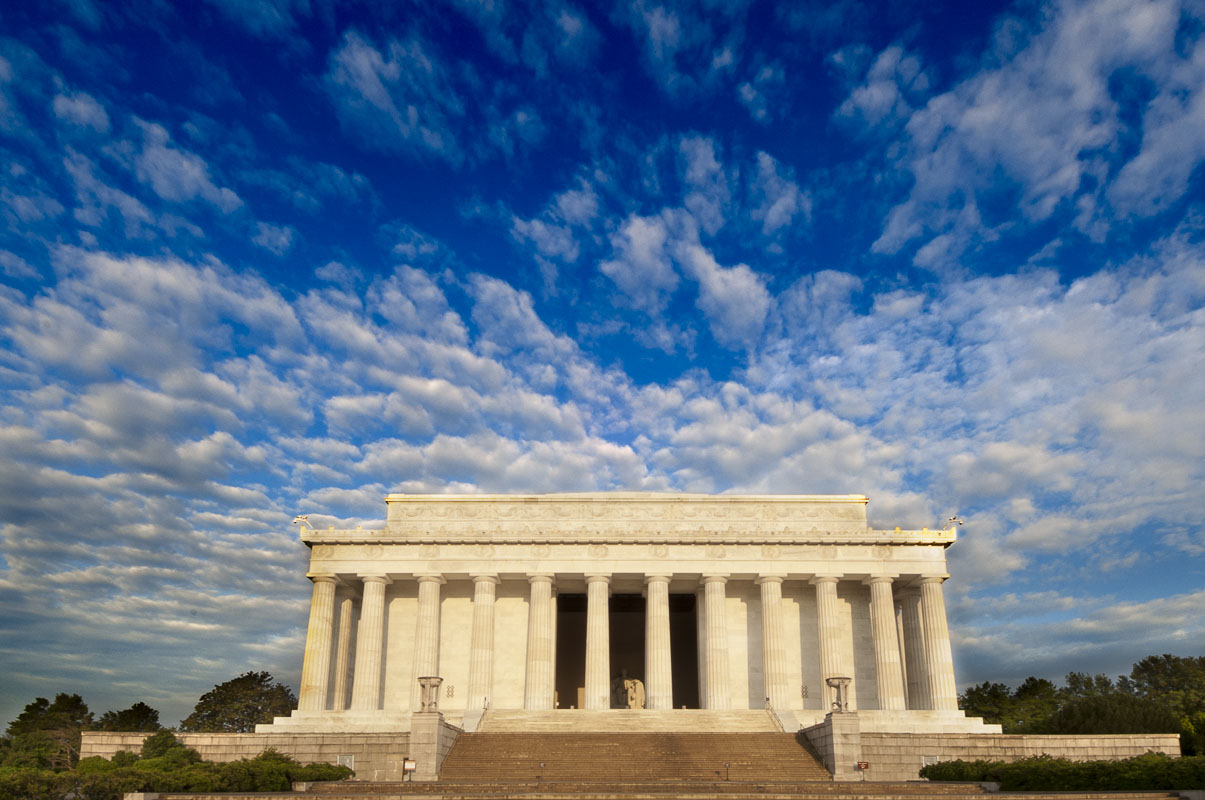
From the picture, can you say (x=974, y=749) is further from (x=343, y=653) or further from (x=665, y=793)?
(x=343, y=653)

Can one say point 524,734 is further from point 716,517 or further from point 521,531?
point 716,517

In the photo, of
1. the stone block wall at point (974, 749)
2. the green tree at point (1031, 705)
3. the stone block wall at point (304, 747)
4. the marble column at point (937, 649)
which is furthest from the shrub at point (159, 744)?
the green tree at point (1031, 705)

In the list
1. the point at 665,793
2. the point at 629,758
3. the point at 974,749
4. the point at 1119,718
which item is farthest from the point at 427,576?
the point at 1119,718

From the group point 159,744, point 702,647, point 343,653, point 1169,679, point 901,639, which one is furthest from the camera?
point 1169,679

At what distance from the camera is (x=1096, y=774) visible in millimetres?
27859

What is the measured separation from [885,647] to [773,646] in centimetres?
645

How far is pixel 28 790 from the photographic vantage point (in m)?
24.2

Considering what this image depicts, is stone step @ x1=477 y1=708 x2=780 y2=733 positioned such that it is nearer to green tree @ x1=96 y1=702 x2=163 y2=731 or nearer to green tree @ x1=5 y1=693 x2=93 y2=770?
green tree @ x1=5 y1=693 x2=93 y2=770

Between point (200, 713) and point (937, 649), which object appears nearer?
point (937, 649)

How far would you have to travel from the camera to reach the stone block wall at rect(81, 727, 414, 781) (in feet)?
118

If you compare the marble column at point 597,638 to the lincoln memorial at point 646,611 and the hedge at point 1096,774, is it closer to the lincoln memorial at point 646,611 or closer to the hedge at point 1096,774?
the lincoln memorial at point 646,611

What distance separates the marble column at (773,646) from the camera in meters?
49.8

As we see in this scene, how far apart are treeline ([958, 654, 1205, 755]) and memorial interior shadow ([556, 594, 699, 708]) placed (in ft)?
76.0

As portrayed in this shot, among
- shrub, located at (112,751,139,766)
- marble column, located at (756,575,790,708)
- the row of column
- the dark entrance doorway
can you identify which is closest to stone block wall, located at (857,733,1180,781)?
the row of column
